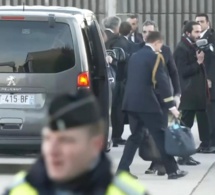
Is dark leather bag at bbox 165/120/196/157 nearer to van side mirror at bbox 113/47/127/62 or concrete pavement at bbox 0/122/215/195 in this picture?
concrete pavement at bbox 0/122/215/195

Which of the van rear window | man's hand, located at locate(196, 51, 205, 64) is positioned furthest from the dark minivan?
man's hand, located at locate(196, 51, 205, 64)

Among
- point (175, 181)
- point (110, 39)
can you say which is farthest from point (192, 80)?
point (175, 181)

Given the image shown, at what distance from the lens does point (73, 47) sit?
10.6 metres

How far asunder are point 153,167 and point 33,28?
2.06 meters

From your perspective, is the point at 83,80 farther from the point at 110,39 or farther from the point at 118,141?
the point at 118,141

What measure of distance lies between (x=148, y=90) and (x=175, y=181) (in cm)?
112

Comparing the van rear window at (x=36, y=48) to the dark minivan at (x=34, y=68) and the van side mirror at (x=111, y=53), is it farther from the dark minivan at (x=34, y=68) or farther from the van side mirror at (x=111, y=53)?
the van side mirror at (x=111, y=53)

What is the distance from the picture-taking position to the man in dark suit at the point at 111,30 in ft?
45.7

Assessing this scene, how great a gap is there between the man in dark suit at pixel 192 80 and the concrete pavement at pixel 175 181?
43 centimetres

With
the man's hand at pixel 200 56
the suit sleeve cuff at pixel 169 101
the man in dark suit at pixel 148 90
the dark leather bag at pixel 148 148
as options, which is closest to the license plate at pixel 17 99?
the man in dark suit at pixel 148 90

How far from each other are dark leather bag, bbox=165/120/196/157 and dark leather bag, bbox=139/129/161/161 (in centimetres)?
33

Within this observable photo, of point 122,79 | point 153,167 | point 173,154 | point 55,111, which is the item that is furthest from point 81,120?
point 122,79

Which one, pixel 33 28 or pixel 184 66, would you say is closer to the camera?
pixel 33 28

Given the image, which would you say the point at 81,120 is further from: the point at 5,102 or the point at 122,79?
the point at 122,79
